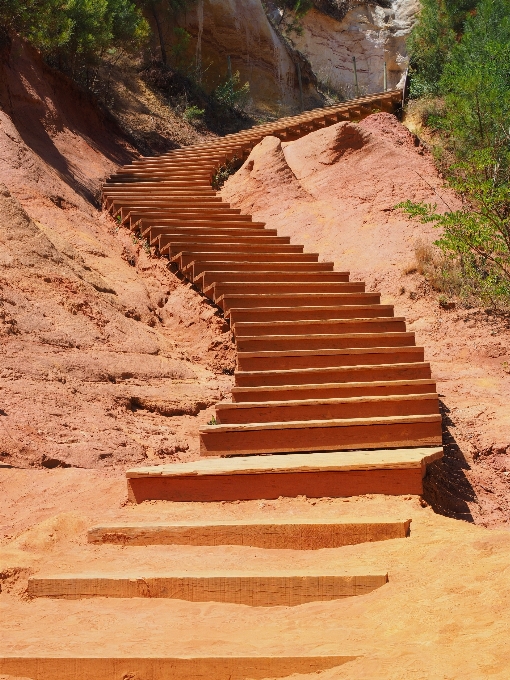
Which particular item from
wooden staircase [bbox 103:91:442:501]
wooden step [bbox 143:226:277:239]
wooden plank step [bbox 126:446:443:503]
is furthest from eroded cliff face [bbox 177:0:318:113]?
wooden plank step [bbox 126:446:443:503]

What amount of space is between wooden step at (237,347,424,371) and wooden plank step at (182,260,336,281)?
239 cm

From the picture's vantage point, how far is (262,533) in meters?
4.16

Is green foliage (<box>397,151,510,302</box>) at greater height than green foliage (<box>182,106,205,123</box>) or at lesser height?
lesser

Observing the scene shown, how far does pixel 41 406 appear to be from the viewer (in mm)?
6238

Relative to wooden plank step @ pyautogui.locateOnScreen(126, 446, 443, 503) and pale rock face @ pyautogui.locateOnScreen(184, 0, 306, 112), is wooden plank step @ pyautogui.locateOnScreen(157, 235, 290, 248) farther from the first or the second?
pale rock face @ pyautogui.locateOnScreen(184, 0, 306, 112)

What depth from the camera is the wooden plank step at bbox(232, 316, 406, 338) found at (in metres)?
8.10

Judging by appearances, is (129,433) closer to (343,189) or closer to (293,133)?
(343,189)

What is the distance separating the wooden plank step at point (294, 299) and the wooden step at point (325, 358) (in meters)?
1.47

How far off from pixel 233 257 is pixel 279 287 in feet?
3.94

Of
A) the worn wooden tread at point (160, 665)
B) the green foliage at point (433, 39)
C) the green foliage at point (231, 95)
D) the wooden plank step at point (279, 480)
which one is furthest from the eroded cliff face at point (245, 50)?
the worn wooden tread at point (160, 665)

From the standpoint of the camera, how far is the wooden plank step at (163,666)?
2715 millimetres

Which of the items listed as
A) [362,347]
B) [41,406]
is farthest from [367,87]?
[41,406]

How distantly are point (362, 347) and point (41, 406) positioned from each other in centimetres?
321

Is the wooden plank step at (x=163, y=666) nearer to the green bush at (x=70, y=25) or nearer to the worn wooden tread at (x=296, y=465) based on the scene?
the worn wooden tread at (x=296, y=465)
